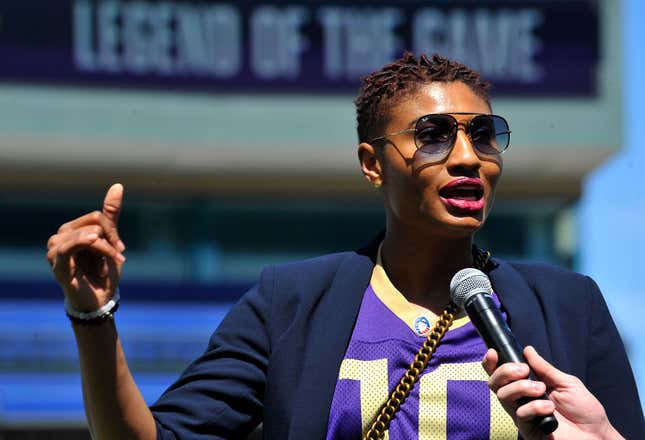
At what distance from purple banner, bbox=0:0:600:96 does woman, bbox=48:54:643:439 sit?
9.23m

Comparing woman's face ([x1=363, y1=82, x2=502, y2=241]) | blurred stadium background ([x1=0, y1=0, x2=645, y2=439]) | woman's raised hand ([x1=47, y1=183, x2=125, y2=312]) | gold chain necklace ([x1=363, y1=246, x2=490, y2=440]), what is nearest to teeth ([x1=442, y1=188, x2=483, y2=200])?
woman's face ([x1=363, y1=82, x2=502, y2=241])

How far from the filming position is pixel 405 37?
479 inches

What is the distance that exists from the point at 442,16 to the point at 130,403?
33.0ft

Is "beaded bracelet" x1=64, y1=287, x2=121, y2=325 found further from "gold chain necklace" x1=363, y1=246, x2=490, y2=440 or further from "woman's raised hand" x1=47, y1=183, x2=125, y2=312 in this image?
"gold chain necklace" x1=363, y1=246, x2=490, y2=440

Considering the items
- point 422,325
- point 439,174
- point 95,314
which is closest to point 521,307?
point 422,325

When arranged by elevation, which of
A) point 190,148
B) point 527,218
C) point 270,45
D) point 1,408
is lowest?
point 1,408

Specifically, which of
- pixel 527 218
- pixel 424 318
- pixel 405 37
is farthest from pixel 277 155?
pixel 424 318

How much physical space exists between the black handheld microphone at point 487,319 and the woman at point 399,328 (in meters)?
0.24

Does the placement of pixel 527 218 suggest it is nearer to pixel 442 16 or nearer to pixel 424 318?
pixel 442 16

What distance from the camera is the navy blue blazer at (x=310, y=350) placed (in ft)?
8.80

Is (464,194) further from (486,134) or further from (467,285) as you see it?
(467,285)

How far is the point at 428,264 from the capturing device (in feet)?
9.46

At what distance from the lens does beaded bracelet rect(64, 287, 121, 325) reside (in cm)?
239

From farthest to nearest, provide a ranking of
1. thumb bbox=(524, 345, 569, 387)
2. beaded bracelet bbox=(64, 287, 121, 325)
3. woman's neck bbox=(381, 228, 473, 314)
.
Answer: woman's neck bbox=(381, 228, 473, 314), beaded bracelet bbox=(64, 287, 121, 325), thumb bbox=(524, 345, 569, 387)
